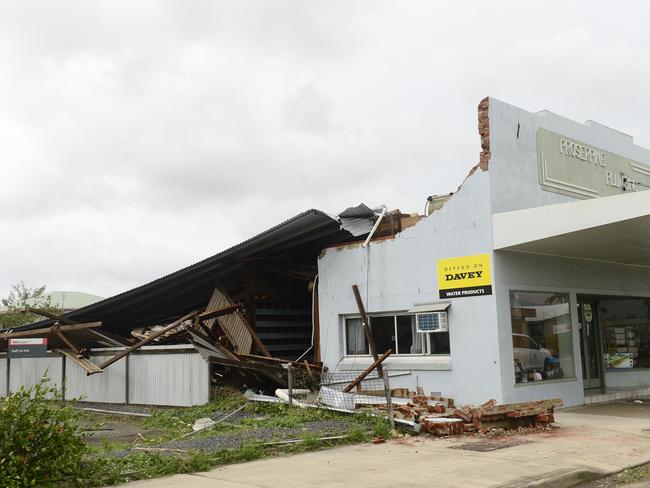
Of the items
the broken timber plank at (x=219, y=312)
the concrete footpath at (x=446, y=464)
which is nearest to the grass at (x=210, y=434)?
the concrete footpath at (x=446, y=464)

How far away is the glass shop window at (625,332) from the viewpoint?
17562 millimetres

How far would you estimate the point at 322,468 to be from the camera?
8.62 metres

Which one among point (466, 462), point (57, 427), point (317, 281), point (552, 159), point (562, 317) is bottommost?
point (466, 462)

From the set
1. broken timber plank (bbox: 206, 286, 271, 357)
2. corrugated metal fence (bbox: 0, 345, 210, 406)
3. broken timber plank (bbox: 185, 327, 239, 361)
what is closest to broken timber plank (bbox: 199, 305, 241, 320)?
broken timber plank (bbox: 206, 286, 271, 357)

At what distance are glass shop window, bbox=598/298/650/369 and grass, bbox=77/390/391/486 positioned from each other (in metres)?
8.62

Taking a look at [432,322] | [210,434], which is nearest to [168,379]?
[210,434]

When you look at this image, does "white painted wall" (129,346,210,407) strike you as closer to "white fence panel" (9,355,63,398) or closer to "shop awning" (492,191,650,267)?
"white fence panel" (9,355,63,398)

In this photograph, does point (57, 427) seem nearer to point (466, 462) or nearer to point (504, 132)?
point (466, 462)

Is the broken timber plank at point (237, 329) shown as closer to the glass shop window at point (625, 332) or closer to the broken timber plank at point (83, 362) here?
the broken timber plank at point (83, 362)

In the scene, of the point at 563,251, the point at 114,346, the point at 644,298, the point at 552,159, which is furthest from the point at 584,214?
the point at 114,346

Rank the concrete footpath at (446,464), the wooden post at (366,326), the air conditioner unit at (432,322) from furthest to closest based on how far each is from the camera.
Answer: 1. the wooden post at (366,326)
2. the air conditioner unit at (432,322)
3. the concrete footpath at (446,464)

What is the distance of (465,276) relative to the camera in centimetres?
1370

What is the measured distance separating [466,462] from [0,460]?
5.51 meters

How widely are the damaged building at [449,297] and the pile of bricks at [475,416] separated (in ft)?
3.89
